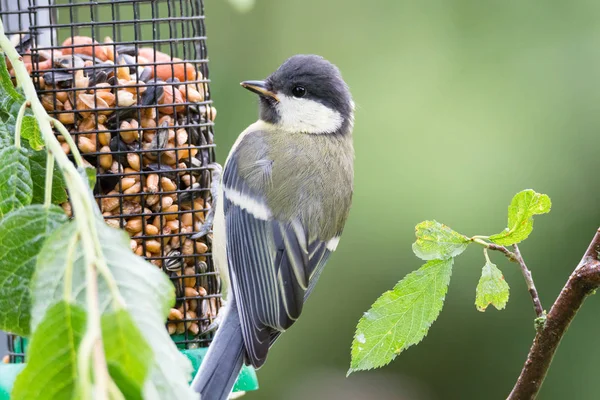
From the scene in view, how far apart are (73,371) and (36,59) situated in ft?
6.74

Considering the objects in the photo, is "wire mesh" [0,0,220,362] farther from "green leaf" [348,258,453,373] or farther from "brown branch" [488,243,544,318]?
"brown branch" [488,243,544,318]

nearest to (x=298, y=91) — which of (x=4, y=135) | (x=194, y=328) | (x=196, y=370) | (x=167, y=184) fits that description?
(x=167, y=184)

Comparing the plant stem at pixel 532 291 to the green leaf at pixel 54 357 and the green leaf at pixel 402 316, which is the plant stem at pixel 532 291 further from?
the green leaf at pixel 54 357

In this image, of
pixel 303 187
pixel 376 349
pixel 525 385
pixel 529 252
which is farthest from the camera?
pixel 529 252

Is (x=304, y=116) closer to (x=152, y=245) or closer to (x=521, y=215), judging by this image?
(x=152, y=245)

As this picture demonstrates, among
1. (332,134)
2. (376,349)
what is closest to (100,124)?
(332,134)

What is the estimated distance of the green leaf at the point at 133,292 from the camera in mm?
606

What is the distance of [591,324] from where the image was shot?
17.4 feet

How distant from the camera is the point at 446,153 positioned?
15.7 feet

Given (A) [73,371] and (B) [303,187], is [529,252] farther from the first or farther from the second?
(A) [73,371]

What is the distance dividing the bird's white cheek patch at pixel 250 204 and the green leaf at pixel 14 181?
1.57 meters

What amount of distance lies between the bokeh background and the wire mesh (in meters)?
2.33

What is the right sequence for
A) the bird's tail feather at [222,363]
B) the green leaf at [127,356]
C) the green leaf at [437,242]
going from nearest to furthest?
the green leaf at [127,356], the green leaf at [437,242], the bird's tail feather at [222,363]

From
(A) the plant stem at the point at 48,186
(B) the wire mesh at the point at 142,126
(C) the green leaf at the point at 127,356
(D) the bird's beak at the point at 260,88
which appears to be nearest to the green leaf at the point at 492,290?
(A) the plant stem at the point at 48,186
